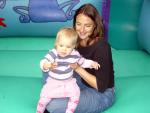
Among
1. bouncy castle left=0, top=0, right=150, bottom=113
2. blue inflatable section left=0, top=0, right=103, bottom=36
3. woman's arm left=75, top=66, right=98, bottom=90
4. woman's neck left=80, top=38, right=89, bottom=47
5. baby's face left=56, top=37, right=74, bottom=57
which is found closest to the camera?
baby's face left=56, top=37, right=74, bottom=57

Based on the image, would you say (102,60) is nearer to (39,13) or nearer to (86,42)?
(86,42)

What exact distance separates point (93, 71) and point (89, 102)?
14 cm

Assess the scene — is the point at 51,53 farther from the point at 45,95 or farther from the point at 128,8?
the point at 128,8

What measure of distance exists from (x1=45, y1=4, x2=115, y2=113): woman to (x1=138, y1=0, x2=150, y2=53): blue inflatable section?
0.67 metres

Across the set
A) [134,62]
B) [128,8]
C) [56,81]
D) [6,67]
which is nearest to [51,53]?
[56,81]

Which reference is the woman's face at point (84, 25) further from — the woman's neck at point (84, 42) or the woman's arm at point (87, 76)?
the woman's arm at point (87, 76)

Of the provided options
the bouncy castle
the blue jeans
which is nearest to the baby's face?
the blue jeans

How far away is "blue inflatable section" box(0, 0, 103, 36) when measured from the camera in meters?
2.38

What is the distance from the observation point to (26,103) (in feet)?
5.38

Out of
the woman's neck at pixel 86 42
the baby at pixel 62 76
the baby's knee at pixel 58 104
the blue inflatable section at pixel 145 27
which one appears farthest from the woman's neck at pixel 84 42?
the blue inflatable section at pixel 145 27

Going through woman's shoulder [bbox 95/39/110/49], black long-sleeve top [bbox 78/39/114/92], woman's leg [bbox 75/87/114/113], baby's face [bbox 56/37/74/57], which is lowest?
woman's leg [bbox 75/87/114/113]

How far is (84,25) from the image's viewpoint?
5.08 feet

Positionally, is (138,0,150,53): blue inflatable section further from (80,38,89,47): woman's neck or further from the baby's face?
the baby's face

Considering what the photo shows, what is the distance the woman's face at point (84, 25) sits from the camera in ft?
5.06
